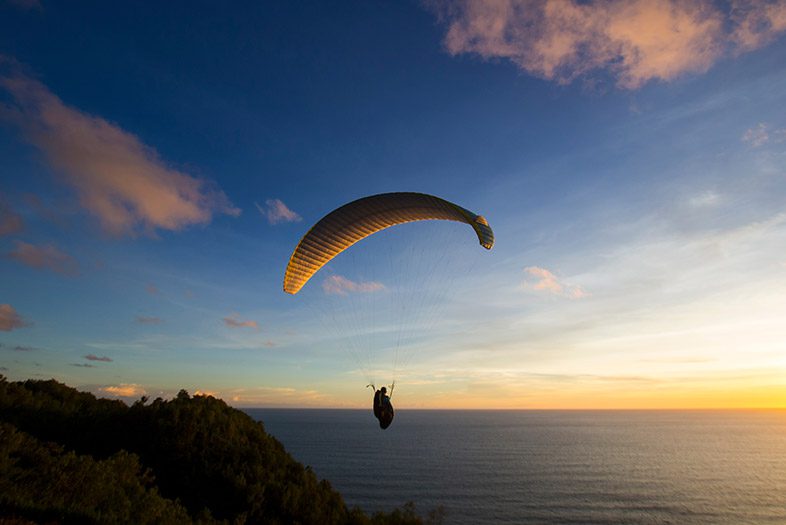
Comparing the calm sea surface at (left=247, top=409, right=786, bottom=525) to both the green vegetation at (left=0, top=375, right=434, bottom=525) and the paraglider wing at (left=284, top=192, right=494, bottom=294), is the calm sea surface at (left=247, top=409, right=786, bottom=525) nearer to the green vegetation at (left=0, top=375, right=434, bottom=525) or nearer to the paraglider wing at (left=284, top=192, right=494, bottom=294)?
the green vegetation at (left=0, top=375, right=434, bottom=525)

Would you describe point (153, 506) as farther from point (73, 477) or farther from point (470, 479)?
point (470, 479)

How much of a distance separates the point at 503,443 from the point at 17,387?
420ft

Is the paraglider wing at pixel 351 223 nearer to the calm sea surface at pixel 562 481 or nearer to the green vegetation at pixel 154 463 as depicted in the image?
the green vegetation at pixel 154 463

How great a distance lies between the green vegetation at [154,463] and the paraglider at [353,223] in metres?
4.92

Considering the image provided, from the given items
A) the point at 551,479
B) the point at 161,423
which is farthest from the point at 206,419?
the point at 551,479

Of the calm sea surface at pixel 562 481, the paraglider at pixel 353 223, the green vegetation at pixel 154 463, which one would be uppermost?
the paraglider at pixel 353 223

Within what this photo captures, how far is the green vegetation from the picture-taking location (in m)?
9.80

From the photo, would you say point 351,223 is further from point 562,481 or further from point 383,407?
point 562,481

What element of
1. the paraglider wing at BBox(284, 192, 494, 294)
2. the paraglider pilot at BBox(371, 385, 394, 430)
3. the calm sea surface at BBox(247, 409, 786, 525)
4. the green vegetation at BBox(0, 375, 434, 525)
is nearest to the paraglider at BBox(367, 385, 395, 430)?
the paraglider pilot at BBox(371, 385, 394, 430)

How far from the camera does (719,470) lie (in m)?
83.6

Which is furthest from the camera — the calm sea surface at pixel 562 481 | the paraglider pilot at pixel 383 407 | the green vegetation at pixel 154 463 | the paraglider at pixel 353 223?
the calm sea surface at pixel 562 481

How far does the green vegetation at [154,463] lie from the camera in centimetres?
980

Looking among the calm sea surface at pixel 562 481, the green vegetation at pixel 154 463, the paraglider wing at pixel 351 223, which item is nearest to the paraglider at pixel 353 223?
the paraglider wing at pixel 351 223

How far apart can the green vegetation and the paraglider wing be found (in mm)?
6414
